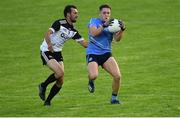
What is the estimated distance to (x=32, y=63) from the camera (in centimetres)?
2827

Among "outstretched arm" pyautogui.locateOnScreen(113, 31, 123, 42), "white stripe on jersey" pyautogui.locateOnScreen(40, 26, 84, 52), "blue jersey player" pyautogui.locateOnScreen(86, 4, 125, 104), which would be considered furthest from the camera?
"white stripe on jersey" pyautogui.locateOnScreen(40, 26, 84, 52)

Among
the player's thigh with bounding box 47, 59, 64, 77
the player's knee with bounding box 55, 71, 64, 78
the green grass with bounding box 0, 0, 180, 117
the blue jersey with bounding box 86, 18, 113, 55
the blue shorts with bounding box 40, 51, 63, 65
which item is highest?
the blue jersey with bounding box 86, 18, 113, 55

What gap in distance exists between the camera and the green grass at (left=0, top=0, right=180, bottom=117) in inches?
688

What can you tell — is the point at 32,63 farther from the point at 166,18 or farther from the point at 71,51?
the point at 166,18

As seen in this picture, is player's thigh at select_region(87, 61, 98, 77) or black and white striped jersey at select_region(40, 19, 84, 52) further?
black and white striped jersey at select_region(40, 19, 84, 52)

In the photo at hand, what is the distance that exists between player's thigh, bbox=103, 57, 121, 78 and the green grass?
2.58 ft

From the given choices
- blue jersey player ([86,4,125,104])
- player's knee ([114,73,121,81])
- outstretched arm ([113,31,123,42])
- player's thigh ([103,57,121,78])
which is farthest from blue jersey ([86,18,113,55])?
player's knee ([114,73,121,81])

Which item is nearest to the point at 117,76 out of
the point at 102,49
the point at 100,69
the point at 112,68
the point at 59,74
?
the point at 112,68

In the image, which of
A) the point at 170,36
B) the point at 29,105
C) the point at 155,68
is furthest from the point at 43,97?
the point at 170,36

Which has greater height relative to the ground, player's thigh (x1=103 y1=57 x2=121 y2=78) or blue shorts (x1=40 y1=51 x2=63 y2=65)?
blue shorts (x1=40 y1=51 x2=63 y2=65)

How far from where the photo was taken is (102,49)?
17547 millimetres

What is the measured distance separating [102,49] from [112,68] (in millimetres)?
595

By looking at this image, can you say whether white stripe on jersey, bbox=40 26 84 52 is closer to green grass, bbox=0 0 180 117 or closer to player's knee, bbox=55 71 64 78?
player's knee, bbox=55 71 64 78

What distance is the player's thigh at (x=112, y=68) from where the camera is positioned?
56.4ft
